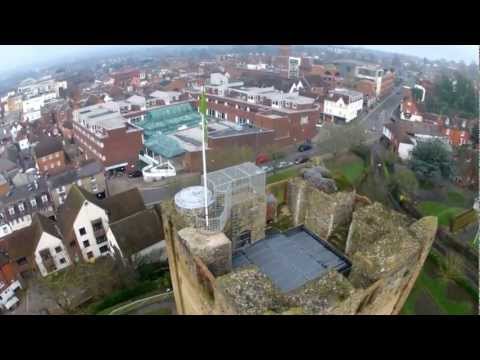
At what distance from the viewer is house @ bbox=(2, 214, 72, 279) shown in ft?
65.6

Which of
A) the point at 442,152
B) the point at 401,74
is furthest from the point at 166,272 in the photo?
the point at 401,74

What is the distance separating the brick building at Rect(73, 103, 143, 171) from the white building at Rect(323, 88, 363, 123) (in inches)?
1141

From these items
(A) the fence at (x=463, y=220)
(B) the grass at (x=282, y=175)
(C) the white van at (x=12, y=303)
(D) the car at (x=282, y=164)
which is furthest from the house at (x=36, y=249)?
(A) the fence at (x=463, y=220)

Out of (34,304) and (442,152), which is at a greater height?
(442,152)

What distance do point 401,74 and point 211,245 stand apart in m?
94.7

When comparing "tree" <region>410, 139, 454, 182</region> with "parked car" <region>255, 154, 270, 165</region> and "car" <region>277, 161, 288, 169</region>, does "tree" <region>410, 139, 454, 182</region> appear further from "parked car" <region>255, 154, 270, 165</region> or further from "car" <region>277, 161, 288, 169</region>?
"parked car" <region>255, 154, 270, 165</region>

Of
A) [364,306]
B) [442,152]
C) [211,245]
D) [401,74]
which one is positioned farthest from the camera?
[401,74]

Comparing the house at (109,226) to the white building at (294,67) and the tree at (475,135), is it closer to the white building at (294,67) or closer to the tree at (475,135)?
the tree at (475,135)

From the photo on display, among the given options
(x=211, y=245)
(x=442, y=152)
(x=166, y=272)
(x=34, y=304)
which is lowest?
(x=34, y=304)

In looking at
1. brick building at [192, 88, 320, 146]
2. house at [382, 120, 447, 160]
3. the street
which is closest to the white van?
brick building at [192, 88, 320, 146]

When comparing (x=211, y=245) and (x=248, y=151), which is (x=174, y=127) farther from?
(x=211, y=245)

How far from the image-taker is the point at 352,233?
9086mm

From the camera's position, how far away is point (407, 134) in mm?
34094

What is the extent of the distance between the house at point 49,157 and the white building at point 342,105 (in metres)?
37.6
